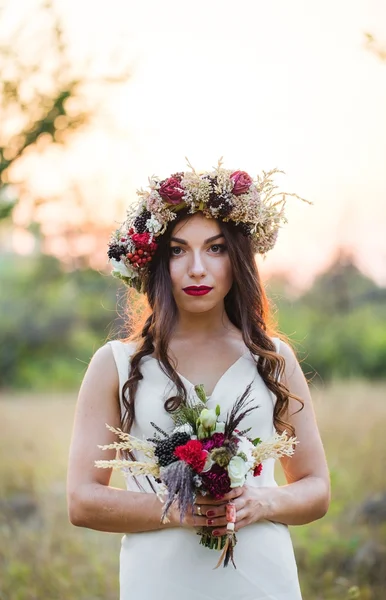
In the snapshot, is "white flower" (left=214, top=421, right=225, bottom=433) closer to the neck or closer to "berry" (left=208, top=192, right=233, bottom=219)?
the neck

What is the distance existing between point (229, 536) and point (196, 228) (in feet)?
3.85

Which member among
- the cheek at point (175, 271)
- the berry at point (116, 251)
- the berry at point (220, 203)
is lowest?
the cheek at point (175, 271)

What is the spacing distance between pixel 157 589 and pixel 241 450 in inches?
28.4

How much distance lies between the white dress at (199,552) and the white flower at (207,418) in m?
0.29

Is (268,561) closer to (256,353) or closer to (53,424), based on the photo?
(256,353)

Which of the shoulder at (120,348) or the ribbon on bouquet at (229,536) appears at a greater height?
the shoulder at (120,348)

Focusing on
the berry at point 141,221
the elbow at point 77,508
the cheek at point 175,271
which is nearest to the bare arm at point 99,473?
the elbow at point 77,508

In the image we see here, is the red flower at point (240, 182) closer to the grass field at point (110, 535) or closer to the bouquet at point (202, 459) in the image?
the bouquet at point (202, 459)

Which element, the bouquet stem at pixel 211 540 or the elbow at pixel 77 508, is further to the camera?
the elbow at pixel 77 508

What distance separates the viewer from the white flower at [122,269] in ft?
11.5

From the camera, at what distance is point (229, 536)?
286cm

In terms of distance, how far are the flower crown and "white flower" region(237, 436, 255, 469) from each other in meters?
0.92

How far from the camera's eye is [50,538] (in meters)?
7.57

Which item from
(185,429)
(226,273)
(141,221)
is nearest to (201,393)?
(185,429)
